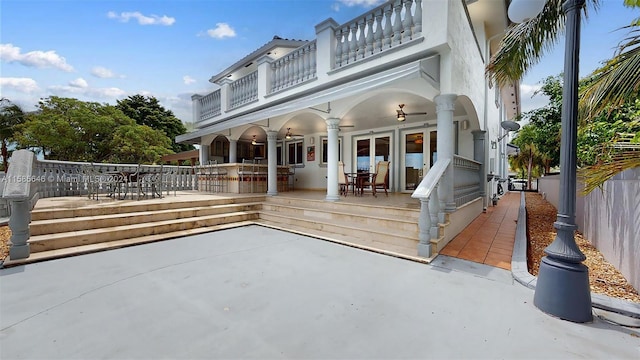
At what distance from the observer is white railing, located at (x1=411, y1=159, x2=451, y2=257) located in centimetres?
405

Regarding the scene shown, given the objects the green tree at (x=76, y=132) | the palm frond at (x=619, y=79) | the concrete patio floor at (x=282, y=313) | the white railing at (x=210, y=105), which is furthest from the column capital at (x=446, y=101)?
the green tree at (x=76, y=132)

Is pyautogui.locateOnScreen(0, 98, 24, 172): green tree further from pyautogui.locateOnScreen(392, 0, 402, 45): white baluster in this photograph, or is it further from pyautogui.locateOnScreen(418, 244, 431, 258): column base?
pyautogui.locateOnScreen(418, 244, 431, 258): column base

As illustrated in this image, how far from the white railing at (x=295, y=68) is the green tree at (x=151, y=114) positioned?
72.7 feet

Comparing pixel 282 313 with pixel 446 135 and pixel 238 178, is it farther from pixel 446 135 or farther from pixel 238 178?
pixel 238 178

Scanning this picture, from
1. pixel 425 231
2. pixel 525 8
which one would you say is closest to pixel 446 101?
pixel 525 8

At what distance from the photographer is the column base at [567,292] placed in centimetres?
234

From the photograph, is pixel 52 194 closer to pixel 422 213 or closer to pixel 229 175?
pixel 229 175

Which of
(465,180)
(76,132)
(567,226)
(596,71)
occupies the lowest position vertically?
(567,226)

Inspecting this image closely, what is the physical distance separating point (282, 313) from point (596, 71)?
4.86 meters

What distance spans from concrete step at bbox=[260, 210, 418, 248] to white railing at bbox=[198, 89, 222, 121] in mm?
6715

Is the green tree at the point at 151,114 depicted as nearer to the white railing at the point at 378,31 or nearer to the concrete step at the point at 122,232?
the concrete step at the point at 122,232

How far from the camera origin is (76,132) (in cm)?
1534

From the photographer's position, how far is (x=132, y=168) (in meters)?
9.25

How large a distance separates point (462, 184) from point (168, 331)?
6.02 metres
